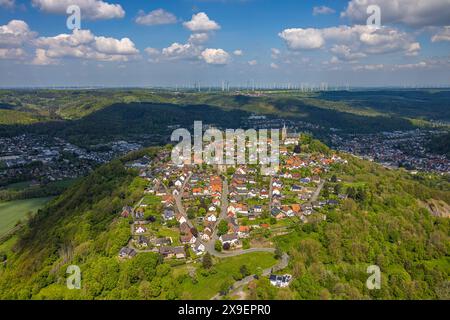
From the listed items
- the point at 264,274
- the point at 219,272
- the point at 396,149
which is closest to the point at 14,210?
the point at 219,272

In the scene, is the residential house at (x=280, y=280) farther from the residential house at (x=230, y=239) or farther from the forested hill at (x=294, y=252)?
the residential house at (x=230, y=239)

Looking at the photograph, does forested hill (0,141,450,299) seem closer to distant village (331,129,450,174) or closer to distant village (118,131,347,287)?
distant village (118,131,347,287)

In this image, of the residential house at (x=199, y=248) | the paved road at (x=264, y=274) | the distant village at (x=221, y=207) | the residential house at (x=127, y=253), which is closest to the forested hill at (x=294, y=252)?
the residential house at (x=127, y=253)

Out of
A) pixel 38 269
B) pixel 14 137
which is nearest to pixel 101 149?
pixel 14 137

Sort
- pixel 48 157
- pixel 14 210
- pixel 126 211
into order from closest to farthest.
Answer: pixel 126 211
pixel 14 210
pixel 48 157

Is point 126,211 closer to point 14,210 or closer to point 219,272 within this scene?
point 219,272

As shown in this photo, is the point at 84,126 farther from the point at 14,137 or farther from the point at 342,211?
the point at 342,211
